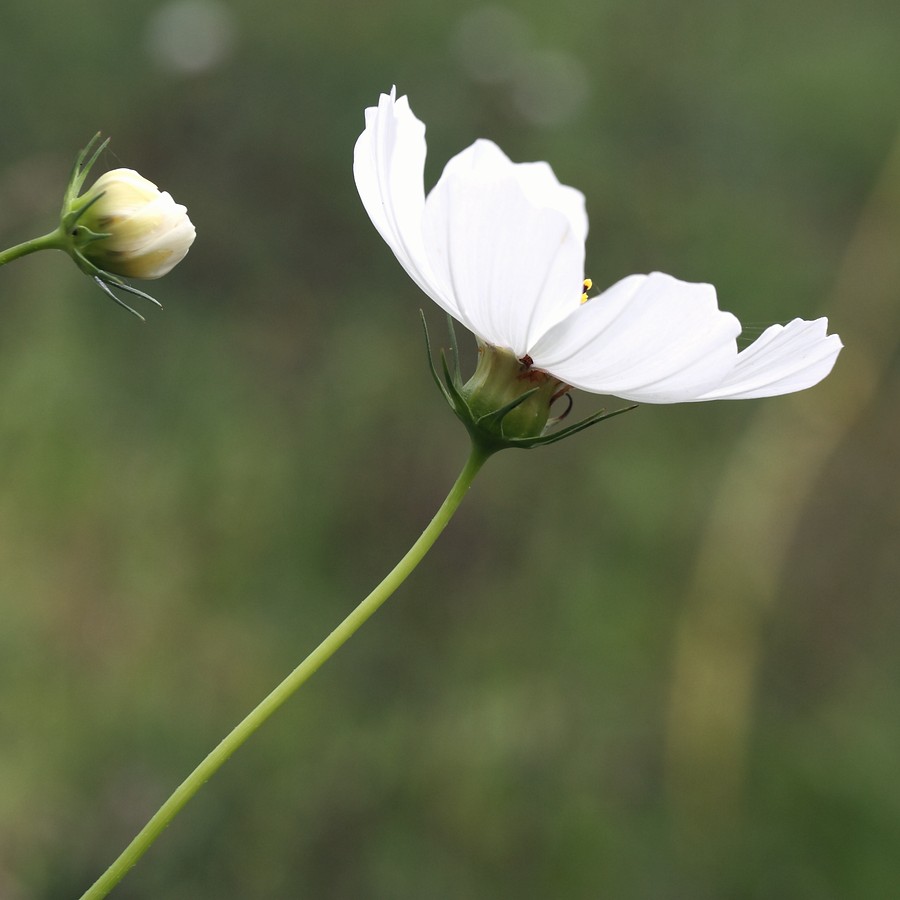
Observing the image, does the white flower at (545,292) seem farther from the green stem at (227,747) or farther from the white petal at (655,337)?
the green stem at (227,747)

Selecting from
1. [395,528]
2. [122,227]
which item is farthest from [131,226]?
[395,528]

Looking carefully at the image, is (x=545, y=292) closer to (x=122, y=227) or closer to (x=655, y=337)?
(x=655, y=337)

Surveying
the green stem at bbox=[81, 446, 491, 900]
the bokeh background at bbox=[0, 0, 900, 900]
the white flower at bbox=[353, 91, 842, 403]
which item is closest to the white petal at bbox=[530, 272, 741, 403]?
the white flower at bbox=[353, 91, 842, 403]

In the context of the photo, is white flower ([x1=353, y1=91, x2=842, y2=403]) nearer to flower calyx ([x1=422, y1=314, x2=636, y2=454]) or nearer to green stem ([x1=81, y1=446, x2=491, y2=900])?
flower calyx ([x1=422, y1=314, x2=636, y2=454])

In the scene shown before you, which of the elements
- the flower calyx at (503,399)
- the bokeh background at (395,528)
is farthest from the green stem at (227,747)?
the bokeh background at (395,528)

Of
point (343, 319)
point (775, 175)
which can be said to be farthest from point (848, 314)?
point (343, 319)

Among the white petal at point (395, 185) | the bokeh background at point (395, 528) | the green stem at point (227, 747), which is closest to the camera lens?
the green stem at point (227, 747)

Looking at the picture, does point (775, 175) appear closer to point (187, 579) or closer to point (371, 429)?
point (371, 429)
